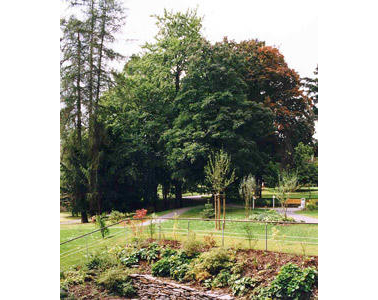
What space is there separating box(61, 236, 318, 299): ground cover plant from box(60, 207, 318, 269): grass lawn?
0.80 feet

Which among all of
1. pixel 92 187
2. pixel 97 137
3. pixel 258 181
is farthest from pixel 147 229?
pixel 258 181

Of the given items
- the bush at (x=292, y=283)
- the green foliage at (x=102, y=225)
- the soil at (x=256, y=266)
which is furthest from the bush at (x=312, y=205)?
the green foliage at (x=102, y=225)

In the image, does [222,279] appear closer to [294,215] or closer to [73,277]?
[73,277]

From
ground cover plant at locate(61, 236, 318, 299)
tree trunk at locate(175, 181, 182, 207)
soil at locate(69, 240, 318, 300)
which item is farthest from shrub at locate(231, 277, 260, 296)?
tree trunk at locate(175, 181, 182, 207)

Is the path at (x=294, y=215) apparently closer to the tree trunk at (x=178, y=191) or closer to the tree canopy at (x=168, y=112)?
the tree canopy at (x=168, y=112)

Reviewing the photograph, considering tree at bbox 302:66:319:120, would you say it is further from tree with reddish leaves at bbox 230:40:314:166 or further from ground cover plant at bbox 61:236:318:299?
ground cover plant at bbox 61:236:318:299

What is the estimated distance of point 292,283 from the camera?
444cm

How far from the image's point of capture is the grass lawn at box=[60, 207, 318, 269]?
5.48 m

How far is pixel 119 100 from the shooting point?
8.95 m

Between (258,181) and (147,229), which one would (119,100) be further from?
(258,181)
